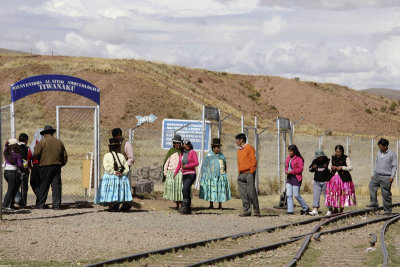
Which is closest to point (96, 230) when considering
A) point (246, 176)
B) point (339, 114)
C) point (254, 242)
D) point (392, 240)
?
point (254, 242)

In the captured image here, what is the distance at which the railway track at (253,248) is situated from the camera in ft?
33.9

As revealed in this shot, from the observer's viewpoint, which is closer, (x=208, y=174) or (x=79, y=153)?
(x=208, y=174)

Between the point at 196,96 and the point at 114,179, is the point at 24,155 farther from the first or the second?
the point at 196,96

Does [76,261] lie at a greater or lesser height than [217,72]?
lesser

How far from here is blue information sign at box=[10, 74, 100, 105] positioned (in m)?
18.1

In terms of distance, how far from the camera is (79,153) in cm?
4188

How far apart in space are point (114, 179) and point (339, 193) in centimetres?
538

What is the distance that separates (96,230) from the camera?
542 inches

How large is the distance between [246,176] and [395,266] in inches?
272

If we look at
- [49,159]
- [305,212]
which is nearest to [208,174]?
[305,212]

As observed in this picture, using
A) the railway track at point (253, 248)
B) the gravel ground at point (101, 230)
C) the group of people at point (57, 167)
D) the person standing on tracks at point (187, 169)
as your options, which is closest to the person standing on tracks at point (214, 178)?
the gravel ground at point (101, 230)

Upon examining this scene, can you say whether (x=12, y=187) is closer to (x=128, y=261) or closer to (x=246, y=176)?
(x=246, y=176)

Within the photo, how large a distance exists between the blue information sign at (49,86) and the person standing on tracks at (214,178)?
373 cm

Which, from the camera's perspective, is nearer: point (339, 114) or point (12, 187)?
point (12, 187)
